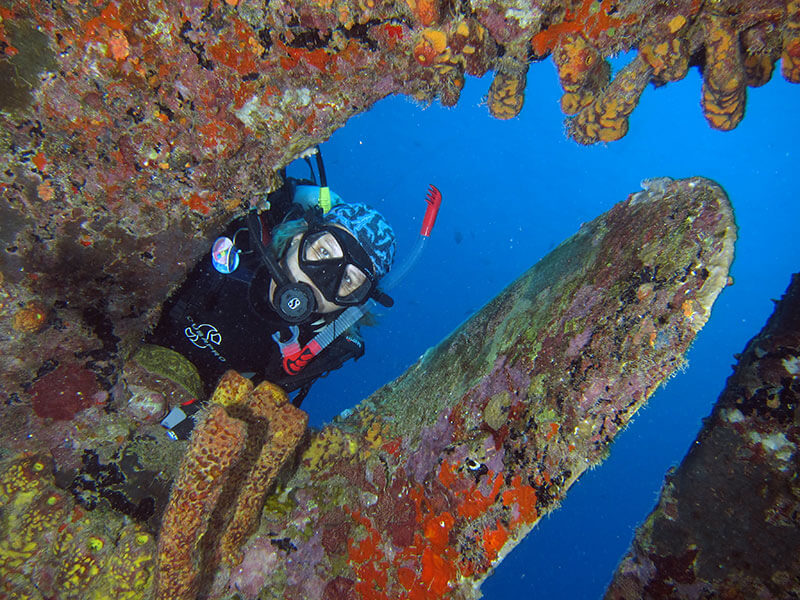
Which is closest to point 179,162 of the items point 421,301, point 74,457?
point 74,457

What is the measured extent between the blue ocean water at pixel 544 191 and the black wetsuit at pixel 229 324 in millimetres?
44870

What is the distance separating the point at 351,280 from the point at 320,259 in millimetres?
410

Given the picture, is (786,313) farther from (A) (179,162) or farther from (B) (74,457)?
(B) (74,457)

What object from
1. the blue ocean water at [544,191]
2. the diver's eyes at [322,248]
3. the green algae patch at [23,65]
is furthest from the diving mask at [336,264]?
the blue ocean water at [544,191]

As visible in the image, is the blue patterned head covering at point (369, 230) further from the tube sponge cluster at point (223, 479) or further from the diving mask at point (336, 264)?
the tube sponge cluster at point (223, 479)

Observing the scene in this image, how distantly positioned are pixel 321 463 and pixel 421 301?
200 ft

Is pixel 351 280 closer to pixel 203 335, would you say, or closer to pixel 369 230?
pixel 369 230

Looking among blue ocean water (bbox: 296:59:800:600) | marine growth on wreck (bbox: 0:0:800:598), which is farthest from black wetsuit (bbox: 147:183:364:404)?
blue ocean water (bbox: 296:59:800:600)

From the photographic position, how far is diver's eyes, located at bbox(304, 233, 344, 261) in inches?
164

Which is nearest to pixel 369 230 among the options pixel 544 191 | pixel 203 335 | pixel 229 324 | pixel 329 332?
pixel 329 332

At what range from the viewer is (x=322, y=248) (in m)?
4.19

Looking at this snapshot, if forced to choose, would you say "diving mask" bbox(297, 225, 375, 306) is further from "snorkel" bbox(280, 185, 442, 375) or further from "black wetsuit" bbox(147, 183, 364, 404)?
"black wetsuit" bbox(147, 183, 364, 404)

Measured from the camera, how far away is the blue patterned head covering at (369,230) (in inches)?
179

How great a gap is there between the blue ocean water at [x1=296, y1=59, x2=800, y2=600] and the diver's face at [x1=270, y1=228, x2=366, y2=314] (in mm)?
45082
